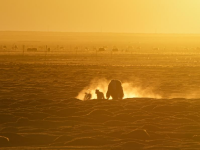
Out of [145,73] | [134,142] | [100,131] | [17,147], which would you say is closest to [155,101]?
[100,131]

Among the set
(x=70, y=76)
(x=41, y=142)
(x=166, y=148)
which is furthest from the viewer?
(x=70, y=76)

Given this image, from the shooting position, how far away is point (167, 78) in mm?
25969

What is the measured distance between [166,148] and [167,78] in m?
16.7

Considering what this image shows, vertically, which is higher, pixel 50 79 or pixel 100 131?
pixel 50 79

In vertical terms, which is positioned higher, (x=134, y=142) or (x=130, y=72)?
(x=130, y=72)

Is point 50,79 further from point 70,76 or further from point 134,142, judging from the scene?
point 134,142

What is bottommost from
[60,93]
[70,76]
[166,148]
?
[166,148]

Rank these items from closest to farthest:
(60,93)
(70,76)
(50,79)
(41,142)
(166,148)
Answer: (166,148), (41,142), (60,93), (50,79), (70,76)

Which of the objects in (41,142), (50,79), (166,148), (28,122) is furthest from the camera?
(50,79)

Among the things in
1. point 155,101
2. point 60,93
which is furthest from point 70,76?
point 155,101

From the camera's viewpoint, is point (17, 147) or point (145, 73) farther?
point (145, 73)

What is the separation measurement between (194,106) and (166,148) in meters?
5.19

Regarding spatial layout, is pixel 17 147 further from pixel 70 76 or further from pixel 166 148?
pixel 70 76

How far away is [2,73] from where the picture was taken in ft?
90.5
